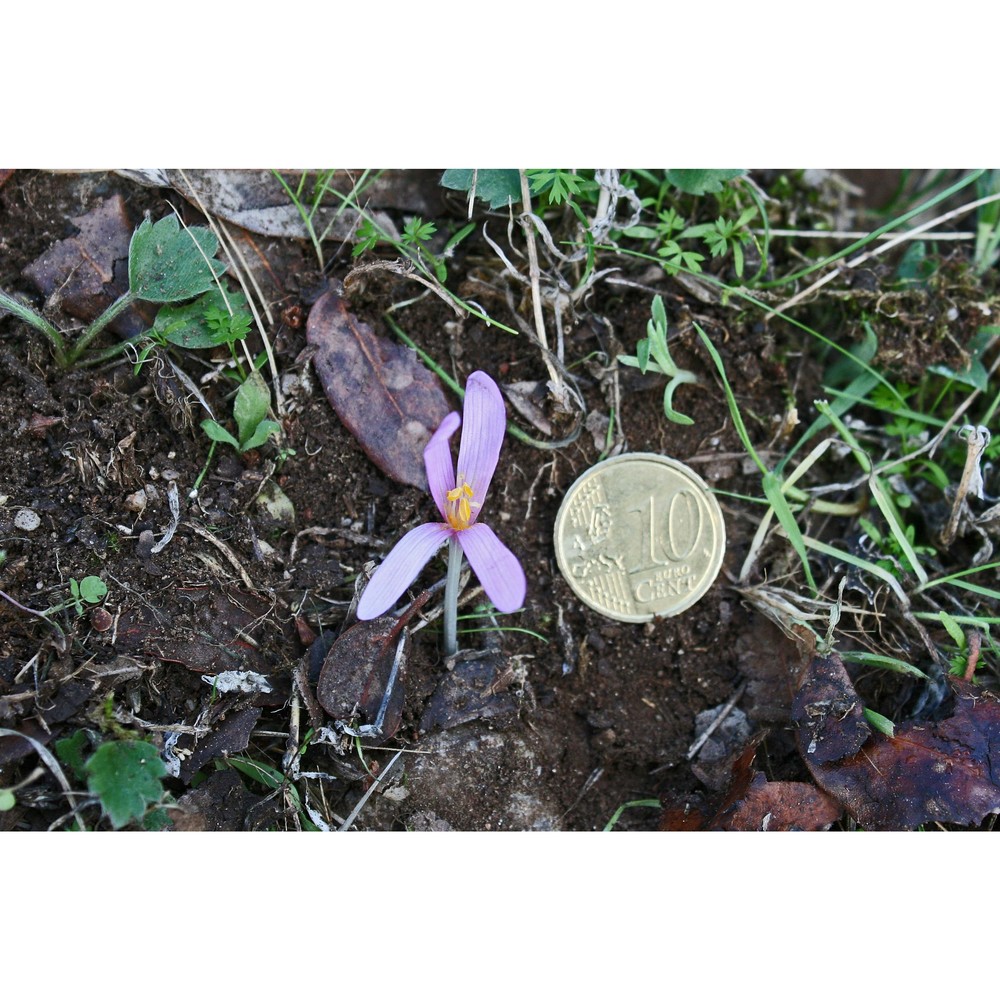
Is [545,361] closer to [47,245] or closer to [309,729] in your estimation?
[309,729]

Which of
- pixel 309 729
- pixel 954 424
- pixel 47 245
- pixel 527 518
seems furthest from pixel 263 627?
pixel 954 424

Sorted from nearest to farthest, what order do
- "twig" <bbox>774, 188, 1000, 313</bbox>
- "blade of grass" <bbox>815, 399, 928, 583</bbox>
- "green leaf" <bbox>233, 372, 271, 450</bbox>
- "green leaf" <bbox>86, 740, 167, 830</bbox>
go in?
1. "green leaf" <bbox>86, 740, 167, 830</bbox>
2. "green leaf" <bbox>233, 372, 271, 450</bbox>
3. "blade of grass" <bbox>815, 399, 928, 583</bbox>
4. "twig" <bbox>774, 188, 1000, 313</bbox>

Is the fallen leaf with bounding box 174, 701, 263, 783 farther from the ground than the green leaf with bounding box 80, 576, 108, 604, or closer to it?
closer to it

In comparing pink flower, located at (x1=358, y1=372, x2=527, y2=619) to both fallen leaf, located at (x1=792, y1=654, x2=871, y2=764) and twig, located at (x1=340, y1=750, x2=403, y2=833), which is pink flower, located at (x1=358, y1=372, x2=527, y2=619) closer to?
twig, located at (x1=340, y1=750, x2=403, y2=833)

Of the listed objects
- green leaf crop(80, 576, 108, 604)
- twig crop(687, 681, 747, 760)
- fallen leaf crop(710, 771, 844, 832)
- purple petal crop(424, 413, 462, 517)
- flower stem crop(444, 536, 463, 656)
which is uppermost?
purple petal crop(424, 413, 462, 517)

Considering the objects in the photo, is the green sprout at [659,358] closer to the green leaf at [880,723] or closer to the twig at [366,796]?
the green leaf at [880,723]

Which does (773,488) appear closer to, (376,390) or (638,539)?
(638,539)

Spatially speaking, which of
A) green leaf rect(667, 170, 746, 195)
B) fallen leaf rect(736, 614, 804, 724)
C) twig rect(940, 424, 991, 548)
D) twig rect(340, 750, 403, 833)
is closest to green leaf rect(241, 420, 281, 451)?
twig rect(340, 750, 403, 833)
